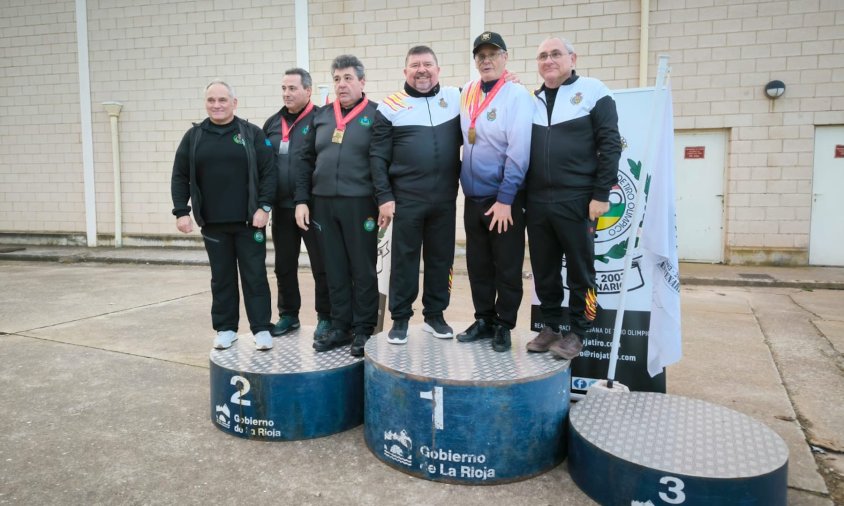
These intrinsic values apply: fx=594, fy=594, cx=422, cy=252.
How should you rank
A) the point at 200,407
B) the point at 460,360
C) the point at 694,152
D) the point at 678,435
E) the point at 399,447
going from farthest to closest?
the point at 694,152 → the point at 200,407 → the point at 460,360 → the point at 399,447 → the point at 678,435

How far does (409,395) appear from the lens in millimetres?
2736

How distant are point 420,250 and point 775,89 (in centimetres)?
795

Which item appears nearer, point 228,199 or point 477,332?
point 477,332

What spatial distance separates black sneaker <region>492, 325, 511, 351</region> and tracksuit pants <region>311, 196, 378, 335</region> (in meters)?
0.76

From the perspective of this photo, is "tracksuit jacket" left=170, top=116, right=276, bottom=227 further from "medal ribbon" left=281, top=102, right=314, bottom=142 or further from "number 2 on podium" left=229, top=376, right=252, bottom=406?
"number 2 on podium" left=229, top=376, right=252, bottom=406

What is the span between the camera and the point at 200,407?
11.9 ft

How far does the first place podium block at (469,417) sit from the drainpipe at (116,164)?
10.7 meters

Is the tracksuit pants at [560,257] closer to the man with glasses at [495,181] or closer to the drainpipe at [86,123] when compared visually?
the man with glasses at [495,181]

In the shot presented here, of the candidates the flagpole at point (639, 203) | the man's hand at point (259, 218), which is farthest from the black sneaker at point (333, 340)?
the flagpole at point (639, 203)

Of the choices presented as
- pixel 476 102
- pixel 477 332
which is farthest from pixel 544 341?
pixel 476 102

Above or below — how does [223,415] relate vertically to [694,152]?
below

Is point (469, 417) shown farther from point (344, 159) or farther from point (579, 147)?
point (344, 159)

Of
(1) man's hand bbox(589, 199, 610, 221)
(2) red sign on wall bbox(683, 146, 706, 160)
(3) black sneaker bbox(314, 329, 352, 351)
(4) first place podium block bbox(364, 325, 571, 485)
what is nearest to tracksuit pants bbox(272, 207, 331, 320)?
(3) black sneaker bbox(314, 329, 352, 351)

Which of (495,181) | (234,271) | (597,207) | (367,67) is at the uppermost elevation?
(367,67)
